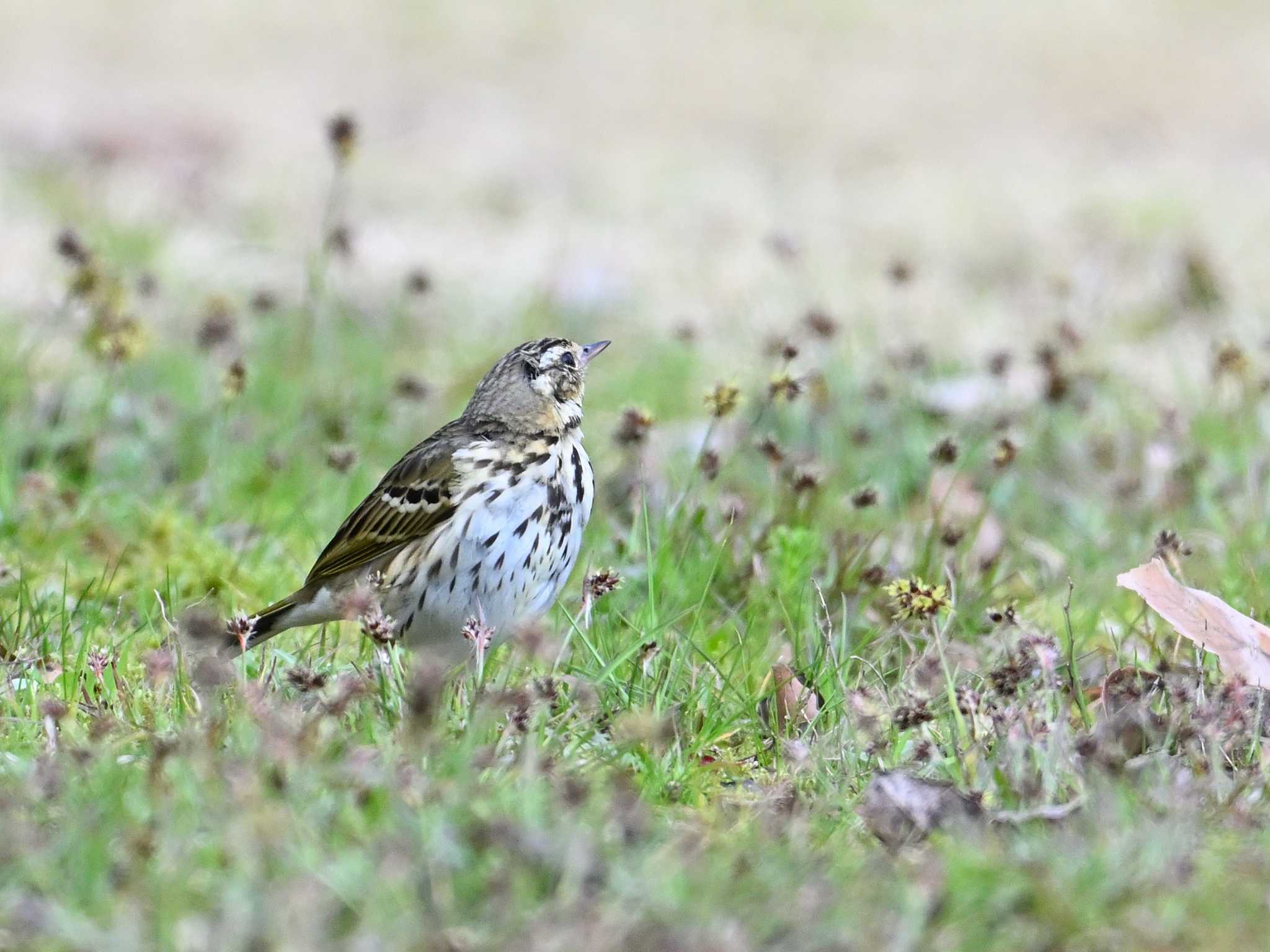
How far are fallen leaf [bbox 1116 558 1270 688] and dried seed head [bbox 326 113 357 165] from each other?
3.41m

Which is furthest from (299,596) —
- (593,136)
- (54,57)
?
(54,57)

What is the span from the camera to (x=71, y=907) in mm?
2834

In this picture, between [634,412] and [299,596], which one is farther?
[634,412]

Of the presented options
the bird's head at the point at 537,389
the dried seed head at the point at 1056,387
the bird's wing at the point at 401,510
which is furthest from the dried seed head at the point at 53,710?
the dried seed head at the point at 1056,387

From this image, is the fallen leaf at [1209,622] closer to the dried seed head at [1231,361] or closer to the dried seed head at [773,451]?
the dried seed head at [773,451]

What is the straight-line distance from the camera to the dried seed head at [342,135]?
20.9 feet

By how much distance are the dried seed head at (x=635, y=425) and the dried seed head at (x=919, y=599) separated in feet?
3.58

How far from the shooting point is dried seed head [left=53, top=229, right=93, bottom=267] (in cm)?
618

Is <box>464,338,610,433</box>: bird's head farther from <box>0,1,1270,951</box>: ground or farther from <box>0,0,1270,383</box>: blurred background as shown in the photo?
<box>0,0,1270,383</box>: blurred background

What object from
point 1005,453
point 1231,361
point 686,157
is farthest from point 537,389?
point 686,157

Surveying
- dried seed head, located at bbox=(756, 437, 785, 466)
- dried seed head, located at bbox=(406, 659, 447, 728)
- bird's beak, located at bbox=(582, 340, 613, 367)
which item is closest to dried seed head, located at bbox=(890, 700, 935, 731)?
dried seed head, located at bbox=(406, 659, 447, 728)

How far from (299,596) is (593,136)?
476 inches

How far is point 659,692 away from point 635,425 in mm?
1175

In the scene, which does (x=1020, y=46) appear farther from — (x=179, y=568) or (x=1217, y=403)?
(x=179, y=568)
